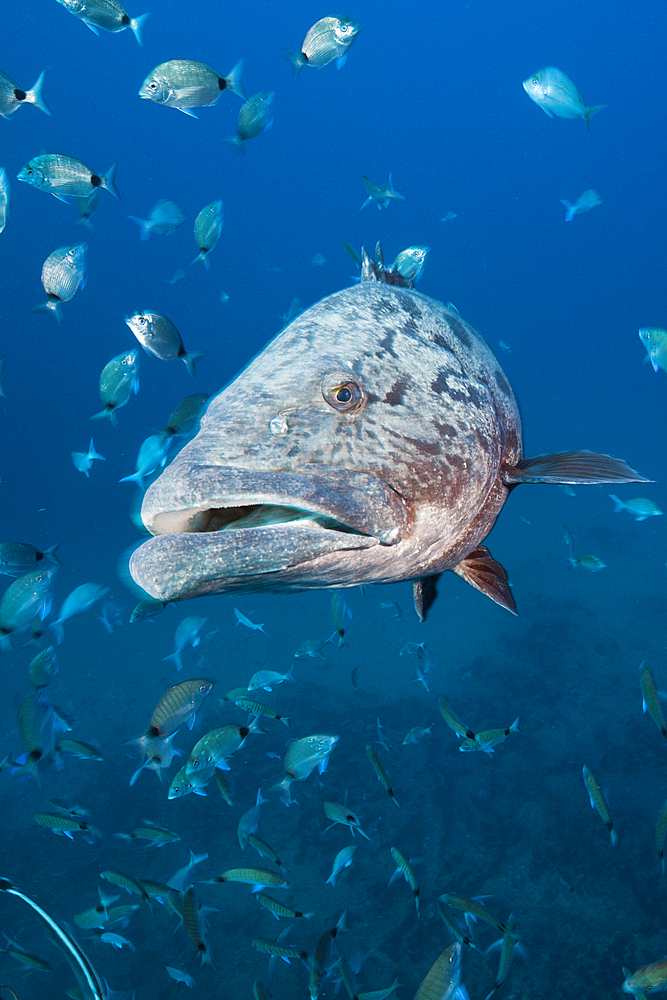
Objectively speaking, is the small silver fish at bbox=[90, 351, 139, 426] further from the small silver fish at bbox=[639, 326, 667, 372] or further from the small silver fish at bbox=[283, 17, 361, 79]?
the small silver fish at bbox=[639, 326, 667, 372]

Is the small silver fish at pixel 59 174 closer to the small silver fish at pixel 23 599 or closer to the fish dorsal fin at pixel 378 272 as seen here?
the fish dorsal fin at pixel 378 272

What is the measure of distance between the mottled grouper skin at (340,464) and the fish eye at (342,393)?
16mm

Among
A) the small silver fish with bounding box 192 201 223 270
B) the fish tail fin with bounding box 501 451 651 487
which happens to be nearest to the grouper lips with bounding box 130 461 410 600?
the fish tail fin with bounding box 501 451 651 487

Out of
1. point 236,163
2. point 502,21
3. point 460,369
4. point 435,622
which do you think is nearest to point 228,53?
point 236,163

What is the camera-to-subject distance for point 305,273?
109812 mm

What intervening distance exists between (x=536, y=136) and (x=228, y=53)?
212ft

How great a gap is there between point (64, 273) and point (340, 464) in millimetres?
4659

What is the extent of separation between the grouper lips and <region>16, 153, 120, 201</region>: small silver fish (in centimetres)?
442

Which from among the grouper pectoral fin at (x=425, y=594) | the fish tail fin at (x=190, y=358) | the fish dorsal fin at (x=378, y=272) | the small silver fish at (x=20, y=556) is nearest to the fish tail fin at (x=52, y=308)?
the fish tail fin at (x=190, y=358)

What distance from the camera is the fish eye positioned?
69.1 inches

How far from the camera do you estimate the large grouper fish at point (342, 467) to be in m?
1.42

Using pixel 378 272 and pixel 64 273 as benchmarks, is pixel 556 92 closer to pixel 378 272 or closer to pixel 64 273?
pixel 378 272

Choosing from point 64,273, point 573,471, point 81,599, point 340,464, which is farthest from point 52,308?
point 573,471

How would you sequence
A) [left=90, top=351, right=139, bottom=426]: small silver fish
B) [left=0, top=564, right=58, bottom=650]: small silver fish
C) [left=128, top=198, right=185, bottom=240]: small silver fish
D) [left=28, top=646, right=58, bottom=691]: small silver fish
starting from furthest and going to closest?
1. [left=128, top=198, right=185, bottom=240]: small silver fish
2. [left=28, top=646, right=58, bottom=691]: small silver fish
3. [left=90, top=351, right=139, bottom=426]: small silver fish
4. [left=0, top=564, right=58, bottom=650]: small silver fish
